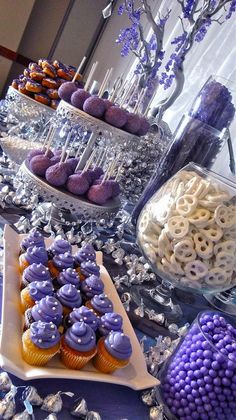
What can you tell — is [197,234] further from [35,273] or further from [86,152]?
[86,152]

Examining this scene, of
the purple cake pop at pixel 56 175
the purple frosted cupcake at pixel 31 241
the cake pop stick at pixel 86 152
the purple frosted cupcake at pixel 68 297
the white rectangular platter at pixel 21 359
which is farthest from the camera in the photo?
the cake pop stick at pixel 86 152

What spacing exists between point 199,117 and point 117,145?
0.65 ft

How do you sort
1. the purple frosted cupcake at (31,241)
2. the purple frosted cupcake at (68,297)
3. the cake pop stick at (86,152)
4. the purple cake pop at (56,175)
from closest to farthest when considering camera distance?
1. the purple frosted cupcake at (68,297)
2. the purple frosted cupcake at (31,241)
3. the purple cake pop at (56,175)
4. the cake pop stick at (86,152)

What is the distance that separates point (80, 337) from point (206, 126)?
0.56m

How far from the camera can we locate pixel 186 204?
70 centimetres

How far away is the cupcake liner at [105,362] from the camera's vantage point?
0.51 metres

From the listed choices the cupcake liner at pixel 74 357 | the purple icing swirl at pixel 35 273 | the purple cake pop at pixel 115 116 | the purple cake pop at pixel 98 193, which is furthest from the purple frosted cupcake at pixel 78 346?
the purple cake pop at pixel 115 116

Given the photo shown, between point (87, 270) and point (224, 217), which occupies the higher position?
point (224, 217)

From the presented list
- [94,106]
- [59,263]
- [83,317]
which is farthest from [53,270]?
[94,106]

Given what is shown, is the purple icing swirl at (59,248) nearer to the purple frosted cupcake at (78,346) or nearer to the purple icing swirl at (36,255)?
the purple icing swirl at (36,255)

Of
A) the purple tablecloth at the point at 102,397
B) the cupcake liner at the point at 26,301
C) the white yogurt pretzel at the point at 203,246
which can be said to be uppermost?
the white yogurt pretzel at the point at 203,246

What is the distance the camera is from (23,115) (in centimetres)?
129

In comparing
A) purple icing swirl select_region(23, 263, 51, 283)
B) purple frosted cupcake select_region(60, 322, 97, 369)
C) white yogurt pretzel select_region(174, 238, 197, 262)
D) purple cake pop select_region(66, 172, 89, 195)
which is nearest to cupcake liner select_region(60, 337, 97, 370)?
purple frosted cupcake select_region(60, 322, 97, 369)

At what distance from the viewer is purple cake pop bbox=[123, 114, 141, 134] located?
35.6 inches
